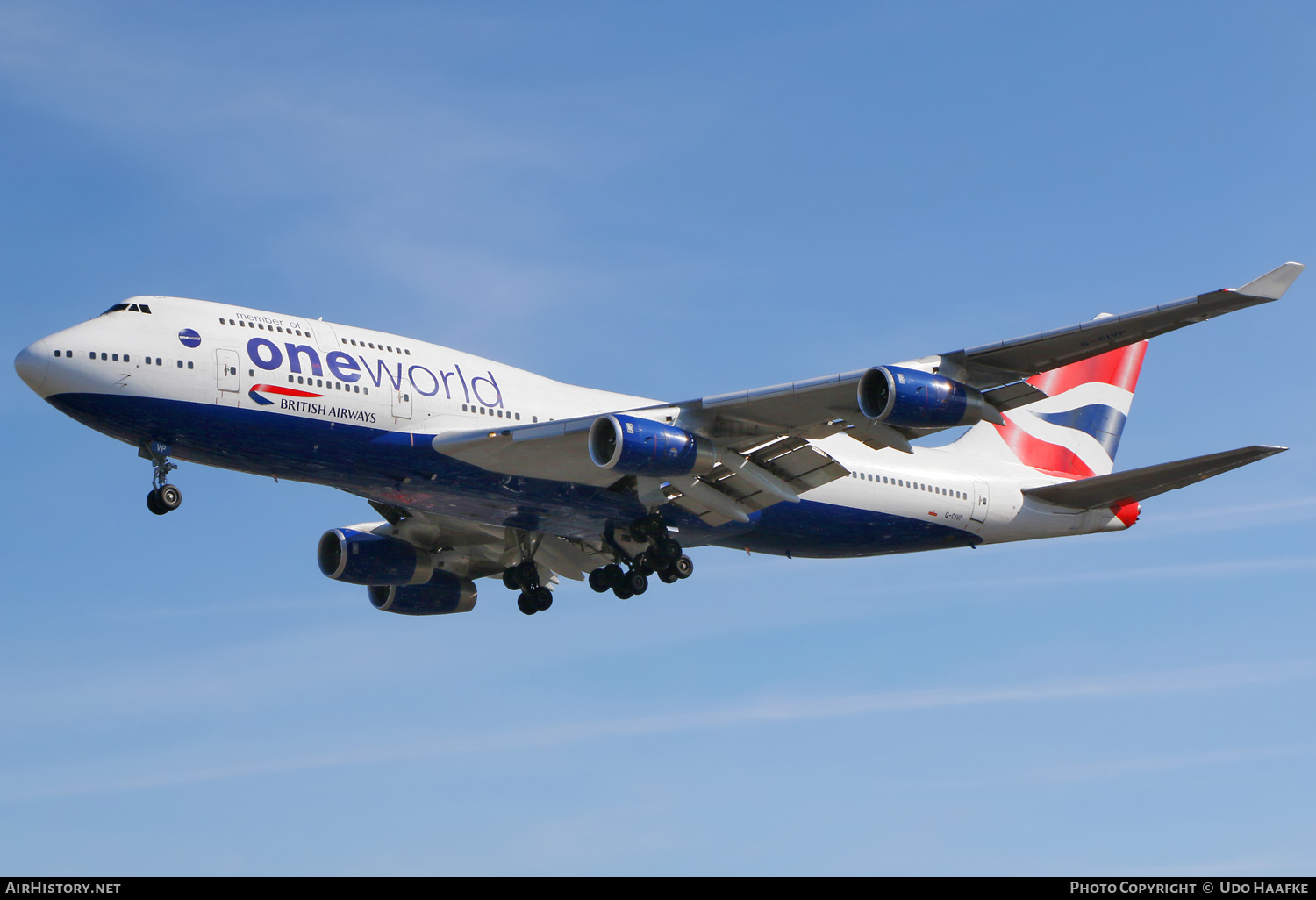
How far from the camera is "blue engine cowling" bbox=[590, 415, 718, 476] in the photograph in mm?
30922

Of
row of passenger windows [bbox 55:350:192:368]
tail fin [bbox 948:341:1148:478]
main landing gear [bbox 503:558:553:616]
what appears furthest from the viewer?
tail fin [bbox 948:341:1148:478]

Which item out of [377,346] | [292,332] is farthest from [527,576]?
[292,332]

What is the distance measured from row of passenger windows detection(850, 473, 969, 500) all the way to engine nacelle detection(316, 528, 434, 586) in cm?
1297

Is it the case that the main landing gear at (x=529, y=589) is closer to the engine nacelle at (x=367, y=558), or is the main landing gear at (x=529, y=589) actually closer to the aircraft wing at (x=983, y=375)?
the engine nacelle at (x=367, y=558)

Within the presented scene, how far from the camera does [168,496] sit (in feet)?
101

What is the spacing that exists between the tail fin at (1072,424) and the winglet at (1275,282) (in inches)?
633

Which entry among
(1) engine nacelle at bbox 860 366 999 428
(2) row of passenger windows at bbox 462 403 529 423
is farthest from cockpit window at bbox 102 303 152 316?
(1) engine nacelle at bbox 860 366 999 428

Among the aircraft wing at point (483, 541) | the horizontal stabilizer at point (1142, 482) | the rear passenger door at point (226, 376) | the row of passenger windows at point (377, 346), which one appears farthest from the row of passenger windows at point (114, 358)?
the horizontal stabilizer at point (1142, 482)

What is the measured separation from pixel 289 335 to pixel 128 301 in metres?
3.49

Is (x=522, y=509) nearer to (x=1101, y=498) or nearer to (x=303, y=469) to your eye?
(x=303, y=469)

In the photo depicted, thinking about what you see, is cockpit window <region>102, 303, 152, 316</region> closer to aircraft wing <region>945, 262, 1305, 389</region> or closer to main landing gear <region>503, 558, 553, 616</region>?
main landing gear <region>503, 558, 553, 616</region>

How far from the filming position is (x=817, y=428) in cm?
3306

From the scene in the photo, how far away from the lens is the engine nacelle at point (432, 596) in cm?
4197

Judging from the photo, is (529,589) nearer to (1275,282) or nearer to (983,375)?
(983,375)
